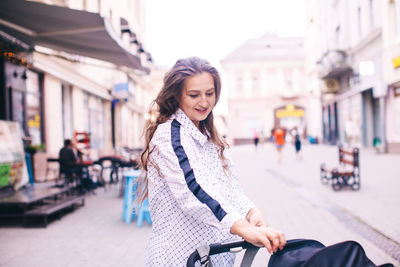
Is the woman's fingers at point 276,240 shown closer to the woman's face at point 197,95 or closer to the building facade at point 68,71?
the woman's face at point 197,95

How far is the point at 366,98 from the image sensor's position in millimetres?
21000

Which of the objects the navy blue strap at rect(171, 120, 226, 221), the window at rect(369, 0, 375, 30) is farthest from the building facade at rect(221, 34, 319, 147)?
the navy blue strap at rect(171, 120, 226, 221)

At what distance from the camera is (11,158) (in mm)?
7145

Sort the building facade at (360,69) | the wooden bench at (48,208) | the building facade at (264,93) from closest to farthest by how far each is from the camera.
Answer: the wooden bench at (48,208)
the building facade at (360,69)
the building facade at (264,93)

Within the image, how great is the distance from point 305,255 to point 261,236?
175mm

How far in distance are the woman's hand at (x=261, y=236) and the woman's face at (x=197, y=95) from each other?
571mm

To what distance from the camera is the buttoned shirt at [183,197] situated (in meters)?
1.39

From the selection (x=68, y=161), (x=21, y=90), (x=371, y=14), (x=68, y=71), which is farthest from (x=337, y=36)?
(x=68, y=161)

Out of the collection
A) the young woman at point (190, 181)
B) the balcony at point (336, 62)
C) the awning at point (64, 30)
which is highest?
the balcony at point (336, 62)

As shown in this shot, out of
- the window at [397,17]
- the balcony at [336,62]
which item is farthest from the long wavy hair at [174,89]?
the balcony at [336,62]

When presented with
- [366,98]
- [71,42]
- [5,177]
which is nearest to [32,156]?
[5,177]

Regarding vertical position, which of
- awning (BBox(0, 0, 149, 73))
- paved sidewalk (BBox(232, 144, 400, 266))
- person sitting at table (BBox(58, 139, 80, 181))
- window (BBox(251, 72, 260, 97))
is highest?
window (BBox(251, 72, 260, 97))

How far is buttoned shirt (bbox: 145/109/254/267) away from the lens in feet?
4.56

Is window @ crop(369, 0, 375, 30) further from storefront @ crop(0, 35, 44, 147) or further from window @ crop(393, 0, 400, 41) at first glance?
storefront @ crop(0, 35, 44, 147)
